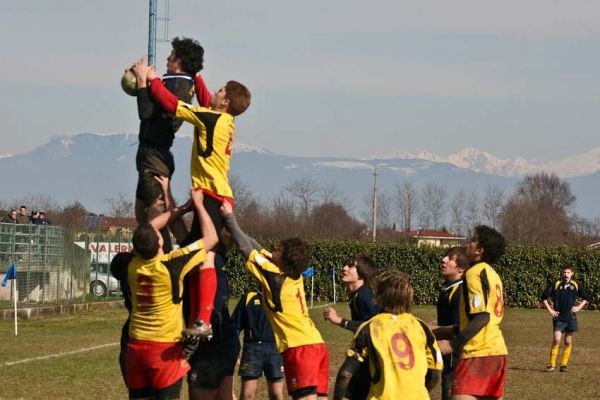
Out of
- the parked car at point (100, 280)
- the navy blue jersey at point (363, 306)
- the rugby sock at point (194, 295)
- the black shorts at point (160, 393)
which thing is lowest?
the parked car at point (100, 280)

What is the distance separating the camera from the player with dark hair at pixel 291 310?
36.0 ft

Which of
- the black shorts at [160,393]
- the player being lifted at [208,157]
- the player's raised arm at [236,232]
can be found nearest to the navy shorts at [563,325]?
the player's raised arm at [236,232]

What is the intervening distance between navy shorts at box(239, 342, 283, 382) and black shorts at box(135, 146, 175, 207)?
14.2 feet

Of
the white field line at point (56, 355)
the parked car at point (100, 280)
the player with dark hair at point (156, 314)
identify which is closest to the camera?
the player with dark hair at point (156, 314)

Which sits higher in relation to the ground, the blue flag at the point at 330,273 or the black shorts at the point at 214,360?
the black shorts at the point at 214,360

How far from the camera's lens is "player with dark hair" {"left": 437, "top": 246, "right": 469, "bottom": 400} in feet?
42.7

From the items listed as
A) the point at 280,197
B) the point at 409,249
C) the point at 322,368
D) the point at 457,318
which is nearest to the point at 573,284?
the point at 457,318

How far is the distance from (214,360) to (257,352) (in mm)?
3609

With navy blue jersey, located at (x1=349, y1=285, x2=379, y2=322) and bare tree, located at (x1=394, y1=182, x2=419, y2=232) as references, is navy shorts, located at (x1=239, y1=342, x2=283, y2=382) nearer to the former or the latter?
navy blue jersey, located at (x1=349, y1=285, x2=379, y2=322)

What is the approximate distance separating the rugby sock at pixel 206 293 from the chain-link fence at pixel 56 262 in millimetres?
23869

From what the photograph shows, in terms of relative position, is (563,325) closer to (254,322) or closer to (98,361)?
(98,361)

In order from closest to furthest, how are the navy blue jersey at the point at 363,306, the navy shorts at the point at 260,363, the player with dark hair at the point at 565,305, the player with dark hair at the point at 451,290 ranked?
the navy blue jersey at the point at 363,306 → the player with dark hair at the point at 451,290 → the navy shorts at the point at 260,363 → the player with dark hair at the point at 565,305

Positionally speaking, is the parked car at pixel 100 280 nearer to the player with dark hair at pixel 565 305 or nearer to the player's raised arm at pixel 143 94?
the player with dark hair at pixel 565 305

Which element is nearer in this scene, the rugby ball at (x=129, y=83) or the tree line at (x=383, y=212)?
the rugby ball at (x=129, y=83)
